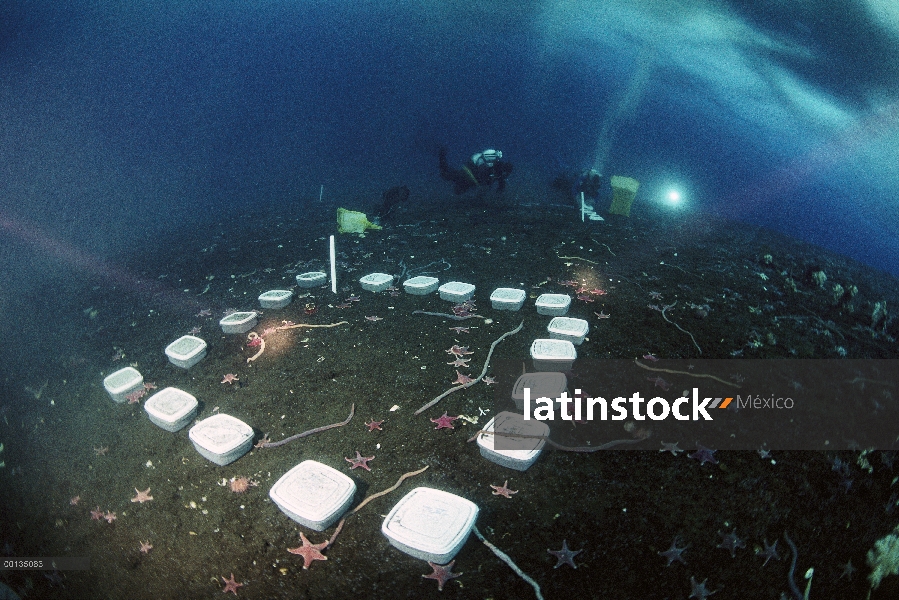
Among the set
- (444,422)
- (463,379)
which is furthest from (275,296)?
(444,422)

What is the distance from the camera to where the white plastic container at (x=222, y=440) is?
3848 mm

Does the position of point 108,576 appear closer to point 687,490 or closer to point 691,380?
point 687,490

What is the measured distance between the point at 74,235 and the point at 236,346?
2011 centimetres

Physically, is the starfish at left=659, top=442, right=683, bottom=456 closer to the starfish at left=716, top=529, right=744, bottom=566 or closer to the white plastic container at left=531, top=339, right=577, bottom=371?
the starfish at left=716, top=529, right=744, bottom=566

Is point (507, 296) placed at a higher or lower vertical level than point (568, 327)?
lower

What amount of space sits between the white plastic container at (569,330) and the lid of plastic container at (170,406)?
16.0 ft

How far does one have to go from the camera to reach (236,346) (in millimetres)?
6086

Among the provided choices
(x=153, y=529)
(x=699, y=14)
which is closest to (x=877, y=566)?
(x=153, y=529)

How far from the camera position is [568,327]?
529 cm

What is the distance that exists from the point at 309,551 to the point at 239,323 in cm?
433

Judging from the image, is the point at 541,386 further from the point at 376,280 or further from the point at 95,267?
the point at 95,267

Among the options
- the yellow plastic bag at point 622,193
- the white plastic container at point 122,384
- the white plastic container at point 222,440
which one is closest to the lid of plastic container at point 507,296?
the white plastic container at point 222,440

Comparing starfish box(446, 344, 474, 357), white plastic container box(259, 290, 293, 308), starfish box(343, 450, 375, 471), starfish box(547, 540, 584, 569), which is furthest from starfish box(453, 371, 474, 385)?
white plastic container box(259, 290, 293, 308)

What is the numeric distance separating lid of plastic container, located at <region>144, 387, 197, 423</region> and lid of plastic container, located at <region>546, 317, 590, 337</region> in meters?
4.87
